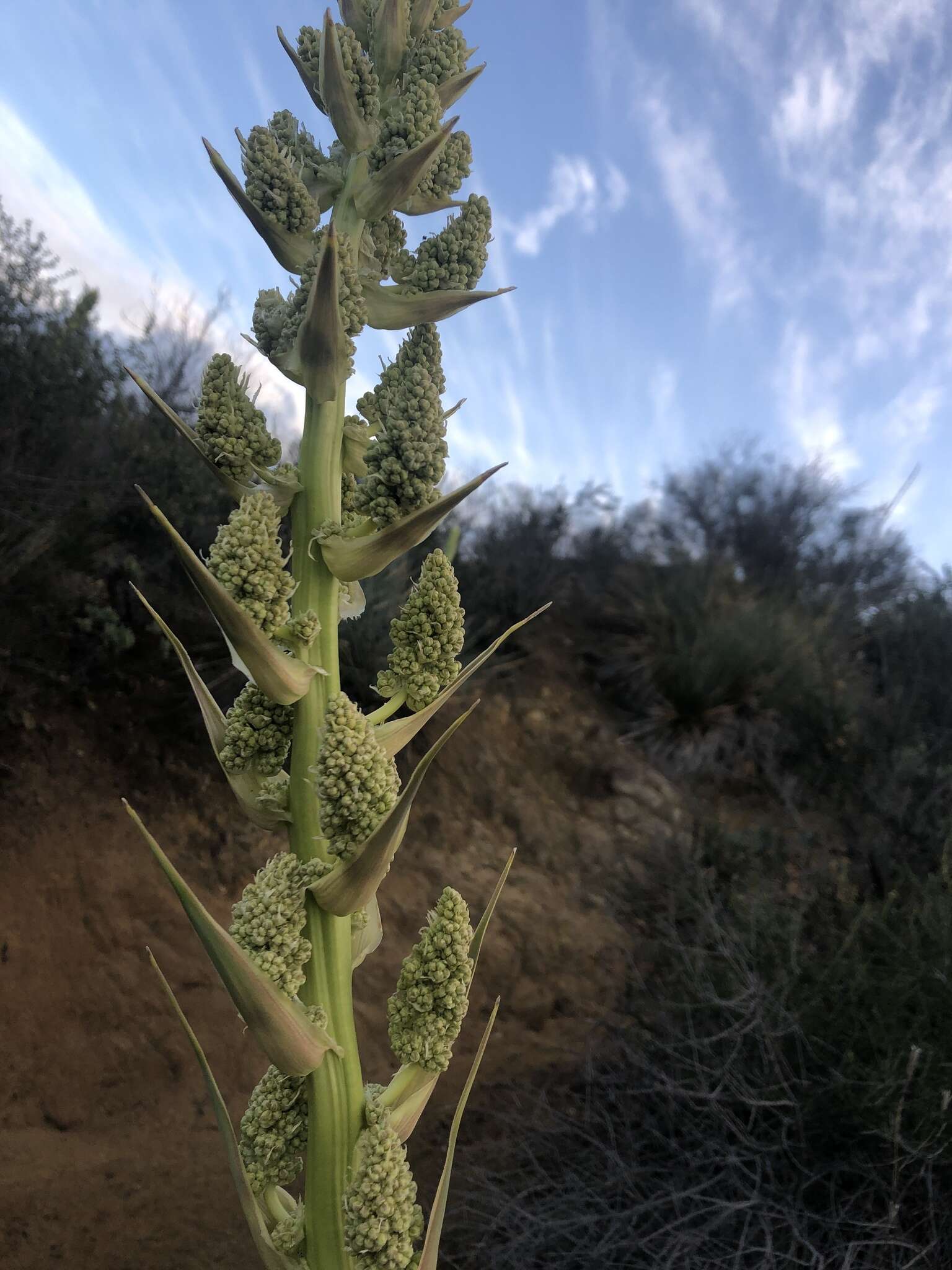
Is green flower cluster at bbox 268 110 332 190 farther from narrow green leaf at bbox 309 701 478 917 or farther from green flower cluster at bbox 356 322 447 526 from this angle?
narrow green leaf at bbox 309 701 478 917

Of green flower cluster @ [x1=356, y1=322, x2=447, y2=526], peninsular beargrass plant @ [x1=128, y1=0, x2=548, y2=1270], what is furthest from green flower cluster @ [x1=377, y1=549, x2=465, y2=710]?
green flower cluster @ [x1=356, y1=322, x2=447, y2=526]

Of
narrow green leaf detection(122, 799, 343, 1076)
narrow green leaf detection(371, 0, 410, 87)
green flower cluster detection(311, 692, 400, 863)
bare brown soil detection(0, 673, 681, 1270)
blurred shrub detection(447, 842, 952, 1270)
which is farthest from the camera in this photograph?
bare brown soil detection(0, 673, 681, 1270)

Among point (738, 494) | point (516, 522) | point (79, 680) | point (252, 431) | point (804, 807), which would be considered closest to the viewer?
point (252, 431)

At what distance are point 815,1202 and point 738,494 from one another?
9698 millimetres

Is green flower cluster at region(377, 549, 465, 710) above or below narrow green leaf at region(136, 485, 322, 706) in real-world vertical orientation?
above

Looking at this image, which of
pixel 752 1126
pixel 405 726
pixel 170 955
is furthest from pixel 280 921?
pixel 170 955

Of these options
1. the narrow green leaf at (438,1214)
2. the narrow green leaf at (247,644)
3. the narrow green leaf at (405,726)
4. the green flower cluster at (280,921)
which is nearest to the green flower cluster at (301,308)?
the narrow green leaf at (247,644)

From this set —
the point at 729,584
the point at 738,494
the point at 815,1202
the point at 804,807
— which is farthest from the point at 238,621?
the point at 738,494

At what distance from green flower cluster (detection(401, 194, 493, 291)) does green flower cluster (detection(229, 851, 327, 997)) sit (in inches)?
35.7

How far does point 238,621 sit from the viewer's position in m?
1.05

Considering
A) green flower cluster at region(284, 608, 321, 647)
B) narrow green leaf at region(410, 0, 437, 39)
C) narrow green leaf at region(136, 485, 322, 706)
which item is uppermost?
narrow green leaf at region(410, 0, 437, 39)

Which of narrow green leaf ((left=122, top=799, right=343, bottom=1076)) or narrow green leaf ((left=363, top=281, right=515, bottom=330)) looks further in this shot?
narrow green leaf ((left=363, top=281, right=515, bottom=330))

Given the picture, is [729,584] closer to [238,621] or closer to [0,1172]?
[0,1172]

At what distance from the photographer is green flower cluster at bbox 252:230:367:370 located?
3.94 feet
